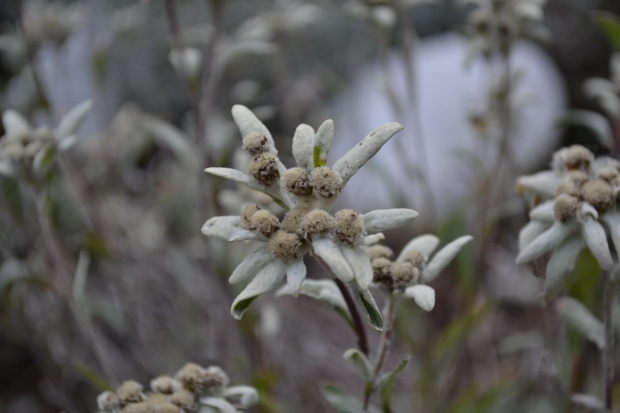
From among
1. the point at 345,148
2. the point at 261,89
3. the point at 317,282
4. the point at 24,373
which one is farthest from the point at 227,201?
the point at 261,89

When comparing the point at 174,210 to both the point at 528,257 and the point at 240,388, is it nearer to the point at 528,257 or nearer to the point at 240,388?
the point at 240,388

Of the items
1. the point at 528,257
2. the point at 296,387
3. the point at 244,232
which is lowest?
the point at 296,387

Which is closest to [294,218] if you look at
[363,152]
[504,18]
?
[363,152]

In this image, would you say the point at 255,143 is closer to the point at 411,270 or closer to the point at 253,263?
the point at 253,263

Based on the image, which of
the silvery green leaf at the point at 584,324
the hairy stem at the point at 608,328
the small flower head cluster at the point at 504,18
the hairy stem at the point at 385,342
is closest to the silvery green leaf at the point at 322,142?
the hairy stem at the point at 385,342

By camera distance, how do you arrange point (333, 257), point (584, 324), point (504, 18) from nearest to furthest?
point (333, 257) < point (584, 324) < point (504, 18)

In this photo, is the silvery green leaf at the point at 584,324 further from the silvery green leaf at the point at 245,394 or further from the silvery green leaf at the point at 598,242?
the silvery green leaf at the point at 245,394

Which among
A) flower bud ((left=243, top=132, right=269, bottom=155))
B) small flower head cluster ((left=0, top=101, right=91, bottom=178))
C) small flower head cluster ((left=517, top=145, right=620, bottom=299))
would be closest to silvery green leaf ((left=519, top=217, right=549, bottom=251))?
small flower head cluster ((left=517, top=145, right=620, bottom=299))
